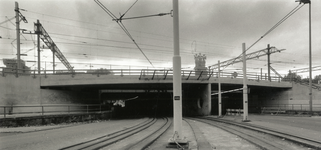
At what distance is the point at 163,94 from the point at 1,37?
24.7 metres

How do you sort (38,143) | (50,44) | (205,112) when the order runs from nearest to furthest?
(38,143) → (205,112) → (50,44)

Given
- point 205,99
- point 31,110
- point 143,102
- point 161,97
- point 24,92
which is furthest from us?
point 143,102

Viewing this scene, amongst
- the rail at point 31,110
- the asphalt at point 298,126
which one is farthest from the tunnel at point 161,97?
the asphalt at point 298,126

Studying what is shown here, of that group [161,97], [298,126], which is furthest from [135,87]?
[298,126]

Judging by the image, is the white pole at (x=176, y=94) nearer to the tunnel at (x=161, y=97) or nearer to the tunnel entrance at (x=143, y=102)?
the tunnel at (x=161, y=97)

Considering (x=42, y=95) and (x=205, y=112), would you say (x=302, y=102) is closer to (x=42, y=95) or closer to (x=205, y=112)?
(x=205, y=112)

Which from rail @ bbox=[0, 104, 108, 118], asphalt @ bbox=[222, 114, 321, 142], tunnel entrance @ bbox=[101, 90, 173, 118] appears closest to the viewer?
asphalt @ bbox=[222, 114, 321, 142]

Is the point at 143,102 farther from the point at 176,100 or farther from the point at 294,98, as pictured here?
the point at 176,100

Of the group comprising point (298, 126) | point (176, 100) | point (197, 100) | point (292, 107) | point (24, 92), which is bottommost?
point (292, 107)

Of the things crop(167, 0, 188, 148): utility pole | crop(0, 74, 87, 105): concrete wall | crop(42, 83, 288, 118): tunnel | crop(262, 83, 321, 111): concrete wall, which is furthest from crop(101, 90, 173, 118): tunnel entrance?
crop(167, 0, 188, 148): utility pole

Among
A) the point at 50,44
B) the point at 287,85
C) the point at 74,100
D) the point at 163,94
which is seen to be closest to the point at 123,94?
the point at 163,94

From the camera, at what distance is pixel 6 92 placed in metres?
17.9

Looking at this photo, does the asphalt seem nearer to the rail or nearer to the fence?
the fence

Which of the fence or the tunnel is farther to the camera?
the fence
